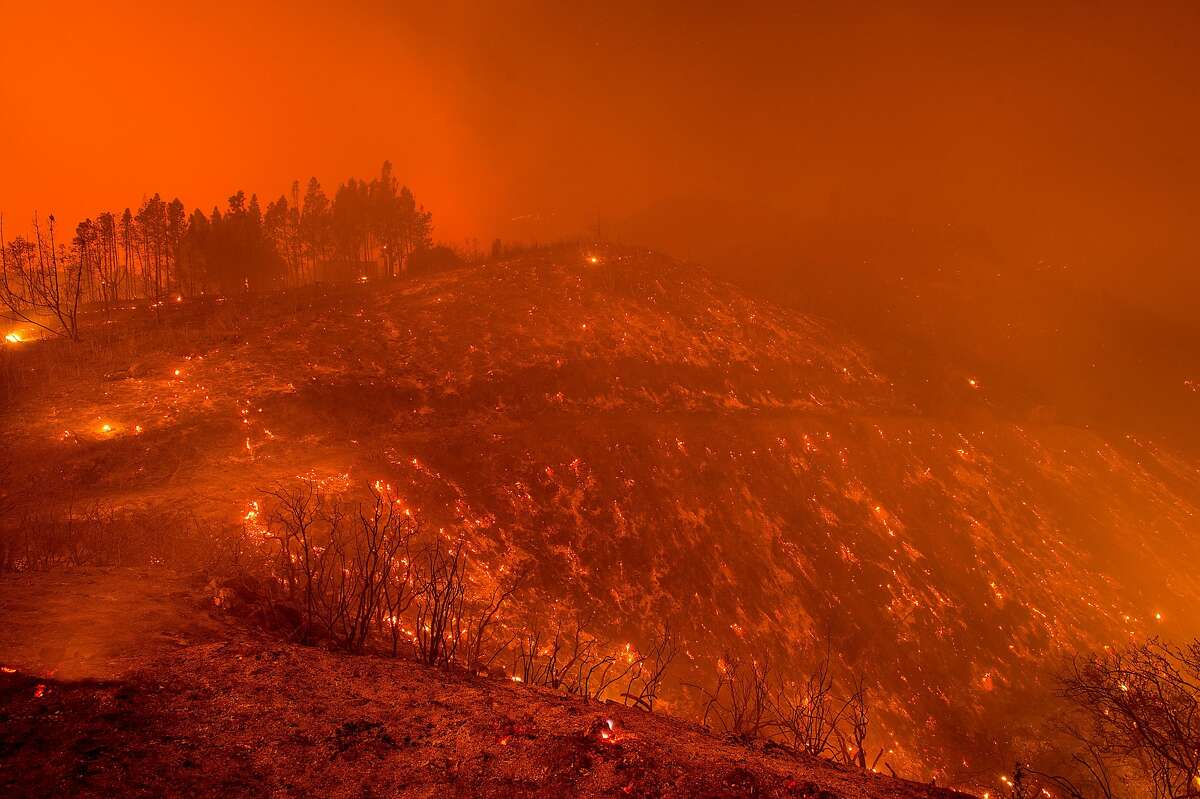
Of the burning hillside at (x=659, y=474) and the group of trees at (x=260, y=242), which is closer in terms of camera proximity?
the burning hillside at (x=659, y=474)

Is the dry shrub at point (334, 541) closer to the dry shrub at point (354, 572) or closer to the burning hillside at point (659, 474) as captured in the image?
the dry shrub at point (354, 572)

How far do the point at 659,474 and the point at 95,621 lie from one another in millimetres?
18203

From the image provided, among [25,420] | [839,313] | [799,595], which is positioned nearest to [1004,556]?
[799,595]

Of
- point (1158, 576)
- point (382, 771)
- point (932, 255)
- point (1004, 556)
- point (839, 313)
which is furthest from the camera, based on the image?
point (932, 255)

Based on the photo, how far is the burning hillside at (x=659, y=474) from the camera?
16312mm

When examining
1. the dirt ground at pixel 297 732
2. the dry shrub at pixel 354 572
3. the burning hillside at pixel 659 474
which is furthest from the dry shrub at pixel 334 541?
the dirt ground at pixel 297 732

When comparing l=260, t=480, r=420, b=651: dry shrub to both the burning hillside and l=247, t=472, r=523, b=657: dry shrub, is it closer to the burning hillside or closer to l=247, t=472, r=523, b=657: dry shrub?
l=247, t=472, r=523, b=657: dry shrub

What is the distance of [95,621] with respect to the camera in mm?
5910

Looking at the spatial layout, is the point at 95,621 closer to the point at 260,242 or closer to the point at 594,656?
the point at 594,656

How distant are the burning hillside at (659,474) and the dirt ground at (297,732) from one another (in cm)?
849

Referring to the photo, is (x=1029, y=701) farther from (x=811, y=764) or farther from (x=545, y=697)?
(x=545, y=697)

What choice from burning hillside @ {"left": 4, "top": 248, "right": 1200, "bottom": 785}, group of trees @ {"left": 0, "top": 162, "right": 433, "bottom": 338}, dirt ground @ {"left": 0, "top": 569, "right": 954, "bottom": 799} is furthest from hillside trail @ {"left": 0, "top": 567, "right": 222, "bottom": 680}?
group of trees @ {"left": 0, "top": 162, "right": 433, "bottom": 338}

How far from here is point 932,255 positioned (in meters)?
75.1

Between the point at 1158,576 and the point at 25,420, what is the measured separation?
50056 mm
